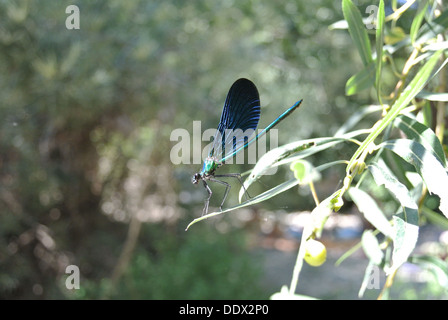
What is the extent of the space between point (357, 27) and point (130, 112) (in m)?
2.15

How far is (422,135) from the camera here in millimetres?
515

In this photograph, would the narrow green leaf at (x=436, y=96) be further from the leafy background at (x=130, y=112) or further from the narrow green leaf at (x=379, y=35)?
the leafy background at (x=130, y=112)

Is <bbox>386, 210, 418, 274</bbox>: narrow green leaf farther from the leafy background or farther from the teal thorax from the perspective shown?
the leafy background

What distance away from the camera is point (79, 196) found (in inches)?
117

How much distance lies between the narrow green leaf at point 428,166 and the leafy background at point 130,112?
1.32m

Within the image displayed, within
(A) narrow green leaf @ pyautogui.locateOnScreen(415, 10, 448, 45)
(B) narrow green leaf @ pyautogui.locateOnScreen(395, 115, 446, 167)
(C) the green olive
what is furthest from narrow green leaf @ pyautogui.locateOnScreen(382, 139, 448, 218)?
(A) narrow green leaf @ pyautogui.locateOnScreen(415, 10, 448, 45)

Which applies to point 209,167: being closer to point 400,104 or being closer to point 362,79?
point 400,104

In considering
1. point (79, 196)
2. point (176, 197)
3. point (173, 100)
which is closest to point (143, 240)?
point (176, 197)

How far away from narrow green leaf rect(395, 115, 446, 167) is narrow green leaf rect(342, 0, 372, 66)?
0.11 m

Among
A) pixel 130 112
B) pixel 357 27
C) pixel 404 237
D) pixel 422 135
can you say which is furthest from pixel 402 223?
pixel 130 112

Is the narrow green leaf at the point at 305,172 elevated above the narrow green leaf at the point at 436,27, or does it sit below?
below

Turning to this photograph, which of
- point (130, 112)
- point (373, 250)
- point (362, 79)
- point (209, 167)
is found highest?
point (130, 112)

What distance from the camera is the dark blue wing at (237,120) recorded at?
0.45 metres

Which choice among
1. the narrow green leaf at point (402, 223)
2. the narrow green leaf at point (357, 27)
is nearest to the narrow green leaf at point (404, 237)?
the narrow green leaf at point (402, 223)
